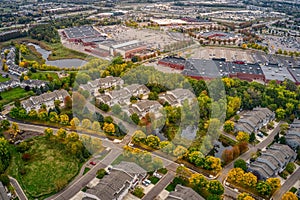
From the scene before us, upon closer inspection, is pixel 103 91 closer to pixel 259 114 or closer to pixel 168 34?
pixel 259 114

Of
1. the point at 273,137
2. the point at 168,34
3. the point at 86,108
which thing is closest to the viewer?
the point at 273,137

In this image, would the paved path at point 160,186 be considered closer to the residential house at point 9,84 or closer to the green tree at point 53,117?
the green tree at point 53,117

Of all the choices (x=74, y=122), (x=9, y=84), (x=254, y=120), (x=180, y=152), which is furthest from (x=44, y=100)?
(x=254, y=120)

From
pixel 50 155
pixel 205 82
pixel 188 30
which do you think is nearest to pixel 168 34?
pixel 188 30

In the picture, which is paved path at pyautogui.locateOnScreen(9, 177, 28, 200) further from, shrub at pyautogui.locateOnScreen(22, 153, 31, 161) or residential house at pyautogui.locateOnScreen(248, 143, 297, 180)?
residential house at pyautogui.locateOnScreen(248, 143, 297, 180)

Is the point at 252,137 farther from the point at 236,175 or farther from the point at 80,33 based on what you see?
the point at 80,33

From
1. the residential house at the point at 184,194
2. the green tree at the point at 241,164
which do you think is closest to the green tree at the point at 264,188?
the green tree at the point at 241,164
